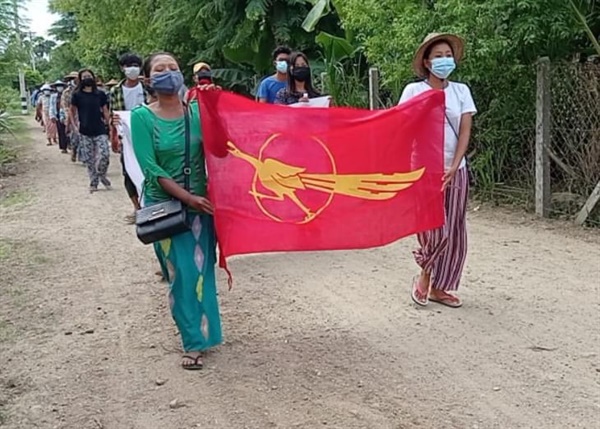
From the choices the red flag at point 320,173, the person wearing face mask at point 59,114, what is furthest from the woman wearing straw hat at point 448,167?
the person wearing face mask at point 59,114

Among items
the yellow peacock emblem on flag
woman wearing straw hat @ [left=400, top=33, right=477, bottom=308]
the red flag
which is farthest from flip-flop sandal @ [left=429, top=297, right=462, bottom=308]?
the yellow peacock emblem on flag

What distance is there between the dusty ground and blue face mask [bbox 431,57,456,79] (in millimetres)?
1682

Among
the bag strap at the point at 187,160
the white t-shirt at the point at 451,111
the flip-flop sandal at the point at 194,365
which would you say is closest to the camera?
the bag strap at the point at 187,160

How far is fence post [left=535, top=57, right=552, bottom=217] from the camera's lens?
9148mm

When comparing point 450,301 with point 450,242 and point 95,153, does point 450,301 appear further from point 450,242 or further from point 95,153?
point 95,153

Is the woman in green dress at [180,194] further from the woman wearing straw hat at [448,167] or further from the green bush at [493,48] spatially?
the green bush at [493,48]

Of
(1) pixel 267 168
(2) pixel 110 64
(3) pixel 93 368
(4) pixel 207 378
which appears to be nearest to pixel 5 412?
(3) pixel 93 368

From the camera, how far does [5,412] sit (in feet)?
14.7

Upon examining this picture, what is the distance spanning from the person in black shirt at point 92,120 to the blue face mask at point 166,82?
326 inches

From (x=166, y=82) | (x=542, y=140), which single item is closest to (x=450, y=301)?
(x=166, y=82)

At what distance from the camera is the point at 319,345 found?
529 cm

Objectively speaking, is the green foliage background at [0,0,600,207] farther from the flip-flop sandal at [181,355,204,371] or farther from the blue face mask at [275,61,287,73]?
the flip-flop sandal at [181,355,204,371]

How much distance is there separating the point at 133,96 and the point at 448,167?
419 centimetres

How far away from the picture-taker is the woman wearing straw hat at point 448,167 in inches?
222
